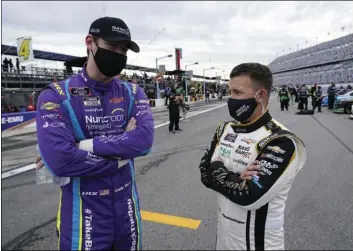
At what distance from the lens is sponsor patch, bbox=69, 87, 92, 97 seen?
6.01 feet

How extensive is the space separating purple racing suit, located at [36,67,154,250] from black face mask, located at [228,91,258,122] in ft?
2.26

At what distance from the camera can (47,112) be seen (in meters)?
1.79

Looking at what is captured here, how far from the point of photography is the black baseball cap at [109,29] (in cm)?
182

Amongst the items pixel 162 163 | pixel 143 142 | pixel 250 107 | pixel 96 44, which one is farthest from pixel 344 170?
pixel 96 44

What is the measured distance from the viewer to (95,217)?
1.79m

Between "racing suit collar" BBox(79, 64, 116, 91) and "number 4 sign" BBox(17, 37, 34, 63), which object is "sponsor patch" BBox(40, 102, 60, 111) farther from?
"number 4 sign" BBox(17, 37, 34, 63)

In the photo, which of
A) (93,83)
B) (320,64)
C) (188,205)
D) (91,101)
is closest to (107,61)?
(93,83)

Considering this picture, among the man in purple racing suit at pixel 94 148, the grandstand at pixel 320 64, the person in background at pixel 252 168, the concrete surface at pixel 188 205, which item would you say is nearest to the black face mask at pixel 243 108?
the person in background at pixel 252 168

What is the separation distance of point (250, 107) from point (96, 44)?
3.38 ft

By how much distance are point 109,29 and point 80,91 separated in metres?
0.40

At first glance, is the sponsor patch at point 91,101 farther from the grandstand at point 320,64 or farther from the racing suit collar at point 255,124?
the grandstand at point 320,64

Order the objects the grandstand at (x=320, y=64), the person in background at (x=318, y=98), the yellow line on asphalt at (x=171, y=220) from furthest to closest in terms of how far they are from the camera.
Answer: the grandstand at (x=320, y=64) → the person in background at (x=318, y=98) → the yellow line on asphalt at (x=171, y=220)

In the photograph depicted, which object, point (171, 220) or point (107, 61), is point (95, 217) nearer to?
point (107, 61)

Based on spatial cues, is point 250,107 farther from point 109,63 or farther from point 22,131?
point 22,131
